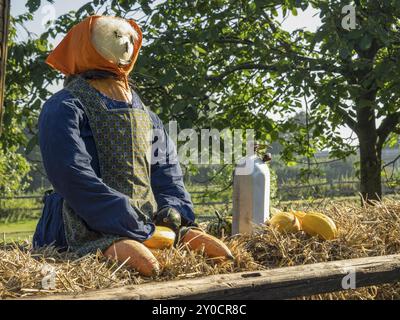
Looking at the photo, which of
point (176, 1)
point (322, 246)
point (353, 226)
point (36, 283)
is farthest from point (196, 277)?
point (176, 1)

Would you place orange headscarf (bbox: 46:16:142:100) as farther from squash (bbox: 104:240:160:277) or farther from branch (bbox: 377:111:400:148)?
branch (bbox: 377:111:400:148)

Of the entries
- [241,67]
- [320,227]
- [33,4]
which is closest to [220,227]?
[320,227]

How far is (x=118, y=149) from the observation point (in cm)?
250

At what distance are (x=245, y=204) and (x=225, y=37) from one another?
3965mm

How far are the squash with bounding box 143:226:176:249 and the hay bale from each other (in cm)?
6

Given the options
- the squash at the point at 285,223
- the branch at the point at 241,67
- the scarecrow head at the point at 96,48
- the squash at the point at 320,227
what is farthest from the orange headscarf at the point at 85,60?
the branch at the point at 241,67

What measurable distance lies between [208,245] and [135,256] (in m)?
0.32

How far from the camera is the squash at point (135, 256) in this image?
210 cm

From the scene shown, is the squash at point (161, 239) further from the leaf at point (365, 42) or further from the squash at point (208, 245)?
the leaf at point (365, 42)

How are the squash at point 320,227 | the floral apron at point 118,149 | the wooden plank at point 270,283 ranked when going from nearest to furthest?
the wooden plank at point 270,283, the floral apron at point 118,149, the squash at point 320,227

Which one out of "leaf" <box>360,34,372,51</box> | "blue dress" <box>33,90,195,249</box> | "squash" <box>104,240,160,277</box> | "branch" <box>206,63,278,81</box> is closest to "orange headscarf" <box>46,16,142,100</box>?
"blue dress" <box>33,90,195,249</box>

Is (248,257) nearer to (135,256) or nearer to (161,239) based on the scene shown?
(161,239)

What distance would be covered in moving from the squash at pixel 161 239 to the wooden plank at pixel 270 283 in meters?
0.41

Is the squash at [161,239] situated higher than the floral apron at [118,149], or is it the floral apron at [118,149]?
the floral apron at [118,149]
